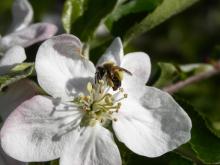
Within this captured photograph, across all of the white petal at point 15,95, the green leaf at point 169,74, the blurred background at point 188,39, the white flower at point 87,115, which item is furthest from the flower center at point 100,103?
the blurred background at point 188,39

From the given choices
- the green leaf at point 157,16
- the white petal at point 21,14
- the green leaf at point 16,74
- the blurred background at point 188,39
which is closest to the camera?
the green leaf at point 16,74

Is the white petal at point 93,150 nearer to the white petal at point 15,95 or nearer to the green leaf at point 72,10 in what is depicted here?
the white petal at point 15,95

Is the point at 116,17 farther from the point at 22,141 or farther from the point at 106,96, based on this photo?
the point at 22,141

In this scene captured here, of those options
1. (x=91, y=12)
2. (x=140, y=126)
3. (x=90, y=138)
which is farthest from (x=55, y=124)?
(x=91, y=12)

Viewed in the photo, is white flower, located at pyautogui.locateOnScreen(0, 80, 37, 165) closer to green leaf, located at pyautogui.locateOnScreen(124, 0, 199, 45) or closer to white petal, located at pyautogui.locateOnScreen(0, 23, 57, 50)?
white petal, located at pyautogui.locateOnScreen(0, 23, 57, 50)

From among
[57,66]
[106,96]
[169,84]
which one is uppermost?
[57,66]

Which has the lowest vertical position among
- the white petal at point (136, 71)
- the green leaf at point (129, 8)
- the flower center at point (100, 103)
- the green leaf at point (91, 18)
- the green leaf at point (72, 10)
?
the flower center at point (100, 103)

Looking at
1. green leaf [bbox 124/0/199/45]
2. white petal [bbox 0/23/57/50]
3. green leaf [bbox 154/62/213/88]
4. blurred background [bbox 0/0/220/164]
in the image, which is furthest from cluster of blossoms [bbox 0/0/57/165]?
blurred background [bbox 0/0/220/164]
